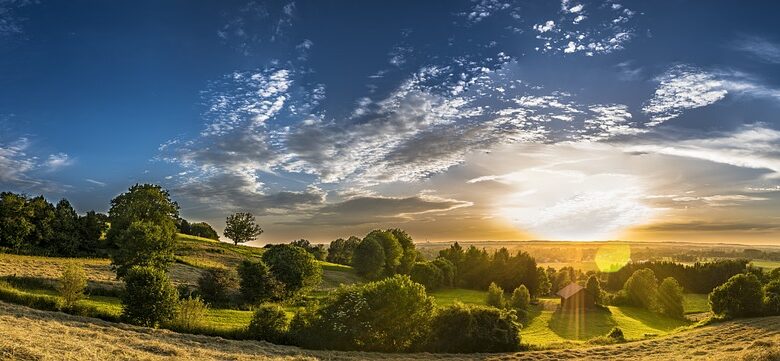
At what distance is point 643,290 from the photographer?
94375 millimetres

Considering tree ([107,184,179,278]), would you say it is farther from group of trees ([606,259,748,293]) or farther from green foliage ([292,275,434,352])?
group of trees ([606,259,748,293])

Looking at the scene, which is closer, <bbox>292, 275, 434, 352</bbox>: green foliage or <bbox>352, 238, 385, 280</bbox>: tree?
<bbox>292, 275, 434, 352</bbox>: green foliage

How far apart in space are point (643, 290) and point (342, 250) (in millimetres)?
86702

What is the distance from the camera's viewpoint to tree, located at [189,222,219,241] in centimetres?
15212

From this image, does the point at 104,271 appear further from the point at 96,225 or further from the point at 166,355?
the point at 166,355

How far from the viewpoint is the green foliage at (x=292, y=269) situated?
67000mm

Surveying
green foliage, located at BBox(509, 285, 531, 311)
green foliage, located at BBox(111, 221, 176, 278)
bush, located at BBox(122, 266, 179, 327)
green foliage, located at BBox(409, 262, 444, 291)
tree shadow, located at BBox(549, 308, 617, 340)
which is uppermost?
green foliage, located at BBox(111, 221, 176, 278)

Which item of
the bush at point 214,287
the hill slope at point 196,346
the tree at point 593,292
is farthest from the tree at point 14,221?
the tree at point 593,292

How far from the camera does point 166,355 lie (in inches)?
1029

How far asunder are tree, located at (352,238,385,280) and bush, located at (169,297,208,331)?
222 feet

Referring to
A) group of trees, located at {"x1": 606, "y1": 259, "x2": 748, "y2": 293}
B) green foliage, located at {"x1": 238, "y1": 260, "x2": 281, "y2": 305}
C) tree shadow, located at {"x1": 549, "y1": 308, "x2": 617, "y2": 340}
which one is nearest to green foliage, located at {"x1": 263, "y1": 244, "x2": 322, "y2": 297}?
green foliage, located at {"x1": 238, "y1": 260, "x2": 281, "y2": 305}

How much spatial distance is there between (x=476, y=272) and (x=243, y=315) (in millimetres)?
74459

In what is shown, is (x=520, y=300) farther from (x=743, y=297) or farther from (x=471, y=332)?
(x=471, y=332)

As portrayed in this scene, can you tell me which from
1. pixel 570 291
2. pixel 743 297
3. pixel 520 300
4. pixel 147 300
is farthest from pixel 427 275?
pixel 147 300
